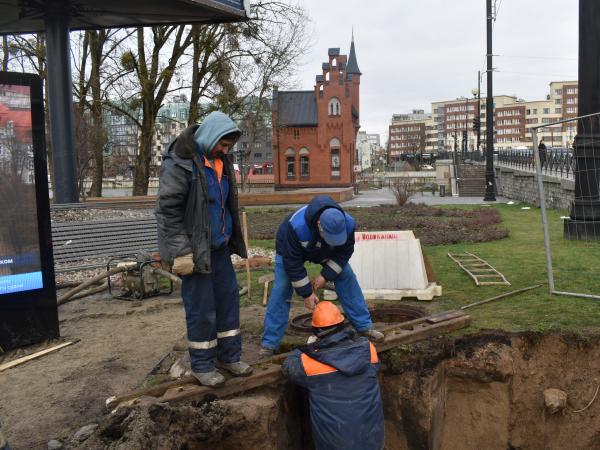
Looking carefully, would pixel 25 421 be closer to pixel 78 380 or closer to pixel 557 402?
pixel 78 380

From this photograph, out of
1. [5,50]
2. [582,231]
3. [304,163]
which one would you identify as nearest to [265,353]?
[582,231]

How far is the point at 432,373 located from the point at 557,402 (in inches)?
54.6

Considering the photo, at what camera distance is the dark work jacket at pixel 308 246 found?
4020 mm

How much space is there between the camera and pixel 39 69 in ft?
75.9

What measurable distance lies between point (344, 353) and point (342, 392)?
11.9 inches

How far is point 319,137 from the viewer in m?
42.6

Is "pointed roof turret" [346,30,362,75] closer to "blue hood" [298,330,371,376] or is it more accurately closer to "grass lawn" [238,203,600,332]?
"grass lawn" [238,203,600,332]

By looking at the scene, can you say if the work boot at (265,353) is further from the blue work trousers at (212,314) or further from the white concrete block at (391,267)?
the white concrete block at (391,267)

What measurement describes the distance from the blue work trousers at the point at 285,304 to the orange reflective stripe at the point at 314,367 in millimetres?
827

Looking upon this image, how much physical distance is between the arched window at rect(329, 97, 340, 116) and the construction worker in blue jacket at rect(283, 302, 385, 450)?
132 ft

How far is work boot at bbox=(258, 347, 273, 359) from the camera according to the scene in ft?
14.4

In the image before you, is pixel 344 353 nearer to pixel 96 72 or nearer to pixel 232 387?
pixel 232 387

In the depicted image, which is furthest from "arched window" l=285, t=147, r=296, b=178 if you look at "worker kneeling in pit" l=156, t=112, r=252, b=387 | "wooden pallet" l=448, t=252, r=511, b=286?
"worker kneeling in pit" l=156, t=112, r=252, b=387

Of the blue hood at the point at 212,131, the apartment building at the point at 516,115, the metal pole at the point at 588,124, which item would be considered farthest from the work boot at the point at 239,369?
the apartment building at the point at 516,115
